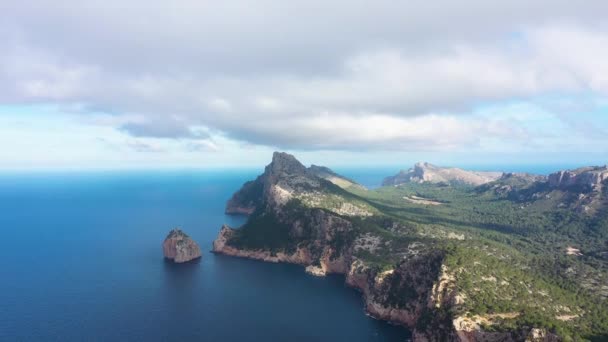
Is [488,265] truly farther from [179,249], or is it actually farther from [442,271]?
[179,249]

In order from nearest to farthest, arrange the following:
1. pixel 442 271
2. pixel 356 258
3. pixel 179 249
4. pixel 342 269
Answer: pixel 442 271
pixel 356 258
pixel 342 269
pixel 179 249

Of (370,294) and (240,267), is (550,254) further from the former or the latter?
(240,267)

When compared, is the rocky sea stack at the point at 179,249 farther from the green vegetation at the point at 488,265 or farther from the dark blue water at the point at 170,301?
the green vegetation at the point at 488,265

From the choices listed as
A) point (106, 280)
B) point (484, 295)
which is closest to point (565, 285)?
point (484, 295)

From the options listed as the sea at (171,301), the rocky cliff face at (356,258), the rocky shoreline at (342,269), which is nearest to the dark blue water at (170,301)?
the sea at (171,301)

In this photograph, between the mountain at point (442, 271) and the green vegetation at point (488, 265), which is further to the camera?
the green vegetation at point (488, 265)

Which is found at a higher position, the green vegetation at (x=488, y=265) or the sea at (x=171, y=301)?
the green vegetation at (x=488, y=265)

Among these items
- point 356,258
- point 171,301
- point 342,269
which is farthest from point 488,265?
point 171,301

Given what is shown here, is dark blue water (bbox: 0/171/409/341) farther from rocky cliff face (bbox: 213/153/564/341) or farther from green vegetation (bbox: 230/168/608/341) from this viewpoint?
green vegetation (bbox: 230/168/608/341)
